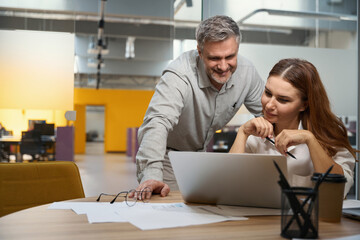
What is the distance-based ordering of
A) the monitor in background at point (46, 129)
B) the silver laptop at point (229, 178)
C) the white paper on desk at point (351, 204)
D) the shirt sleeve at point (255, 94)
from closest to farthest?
the silver laptop at point (229, 178) < the white paper on desk at point (351, 204) < the shirt sleeve at point (255, 94) < the monitor in background at point (46, 129)

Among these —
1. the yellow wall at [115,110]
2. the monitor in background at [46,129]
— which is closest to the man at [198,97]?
the monitor in background at [46,129]

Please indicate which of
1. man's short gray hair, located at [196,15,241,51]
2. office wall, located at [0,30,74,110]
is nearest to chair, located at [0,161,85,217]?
man's short gray hair, located at [196,15,241,51]

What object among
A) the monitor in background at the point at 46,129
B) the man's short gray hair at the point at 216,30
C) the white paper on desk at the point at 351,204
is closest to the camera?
the white paper on desk at the point at 351,204

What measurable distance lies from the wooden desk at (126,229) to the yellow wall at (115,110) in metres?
17.4

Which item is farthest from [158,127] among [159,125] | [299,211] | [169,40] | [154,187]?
[169,40]

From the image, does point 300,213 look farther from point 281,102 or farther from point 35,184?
point 35,184

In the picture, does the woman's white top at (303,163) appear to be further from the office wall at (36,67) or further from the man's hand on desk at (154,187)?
the office wall at (36,67)

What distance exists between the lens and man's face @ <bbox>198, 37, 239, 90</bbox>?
6.25 ft

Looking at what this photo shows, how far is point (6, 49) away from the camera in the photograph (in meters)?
3.39

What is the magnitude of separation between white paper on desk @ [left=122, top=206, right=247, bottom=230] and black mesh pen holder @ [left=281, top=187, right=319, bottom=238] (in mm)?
207

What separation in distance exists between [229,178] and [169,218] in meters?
0.22

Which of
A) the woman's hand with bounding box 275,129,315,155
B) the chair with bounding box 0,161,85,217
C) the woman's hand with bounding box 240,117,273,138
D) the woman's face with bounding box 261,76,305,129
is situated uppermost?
the woman's face with bounding box 261,76,305,129

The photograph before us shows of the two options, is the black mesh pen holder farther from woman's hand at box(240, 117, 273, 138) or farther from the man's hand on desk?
woman's hand at box(240, 117, 273, 138)

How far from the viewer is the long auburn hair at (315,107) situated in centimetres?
160
